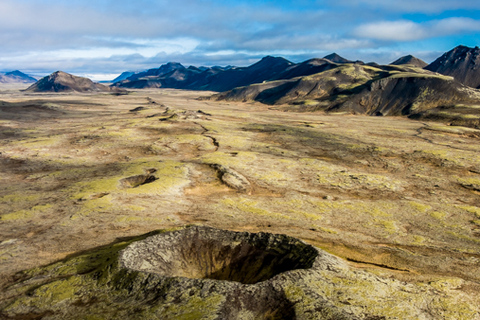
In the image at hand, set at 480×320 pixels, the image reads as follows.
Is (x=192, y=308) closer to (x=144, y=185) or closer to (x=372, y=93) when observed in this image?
(x=144, y=185)

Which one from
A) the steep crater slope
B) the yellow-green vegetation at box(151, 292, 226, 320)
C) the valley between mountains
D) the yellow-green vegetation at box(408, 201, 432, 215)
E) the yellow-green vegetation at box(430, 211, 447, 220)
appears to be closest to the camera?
the yellow-green vegetation at box(151, 292, 226, 320)

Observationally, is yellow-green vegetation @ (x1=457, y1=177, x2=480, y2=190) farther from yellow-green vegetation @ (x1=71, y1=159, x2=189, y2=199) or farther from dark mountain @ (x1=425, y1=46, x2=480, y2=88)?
dark mountain @ (x1=425, y1=46, x2=480, y2=88)

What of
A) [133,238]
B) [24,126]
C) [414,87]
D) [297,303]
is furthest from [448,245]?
[414,87]

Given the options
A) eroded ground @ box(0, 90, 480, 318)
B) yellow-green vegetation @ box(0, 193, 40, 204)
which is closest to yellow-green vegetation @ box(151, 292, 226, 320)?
eroded ground @ box(0, 90, 480, 318)

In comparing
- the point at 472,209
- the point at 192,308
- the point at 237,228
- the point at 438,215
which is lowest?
the point at 237,228

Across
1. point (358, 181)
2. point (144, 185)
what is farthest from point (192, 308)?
point (358, 181)

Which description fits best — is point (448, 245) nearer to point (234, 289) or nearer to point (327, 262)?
point (327, 262)

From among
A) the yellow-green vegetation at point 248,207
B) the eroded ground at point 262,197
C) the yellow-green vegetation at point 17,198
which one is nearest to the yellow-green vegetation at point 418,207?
the eroded ground at point 262,197
